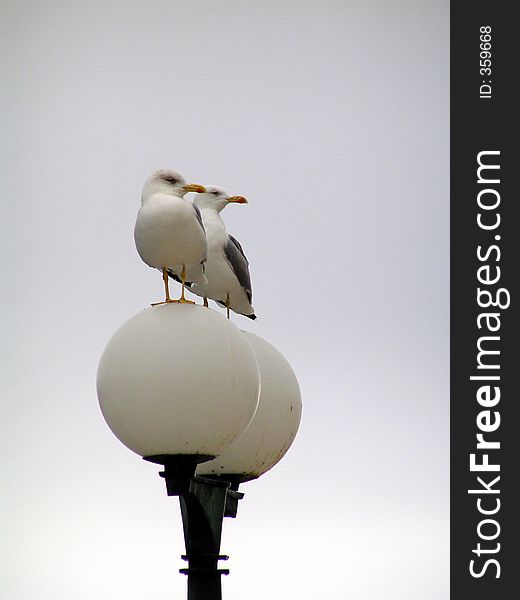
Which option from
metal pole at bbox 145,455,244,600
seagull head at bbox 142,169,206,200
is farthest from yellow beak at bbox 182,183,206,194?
metal pole at bbox 145,455,244,600

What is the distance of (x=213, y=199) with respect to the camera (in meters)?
6.25

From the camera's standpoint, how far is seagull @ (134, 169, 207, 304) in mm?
5277

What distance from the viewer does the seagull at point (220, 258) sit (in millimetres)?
6227

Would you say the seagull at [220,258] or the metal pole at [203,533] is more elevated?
the seagull at [220,258]

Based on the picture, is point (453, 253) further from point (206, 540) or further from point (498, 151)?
point (206, 540)

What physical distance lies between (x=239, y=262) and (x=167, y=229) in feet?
3.74

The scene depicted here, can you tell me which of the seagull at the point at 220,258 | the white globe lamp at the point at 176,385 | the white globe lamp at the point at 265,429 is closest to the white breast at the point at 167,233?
the white globe lamp at the point at 176,385

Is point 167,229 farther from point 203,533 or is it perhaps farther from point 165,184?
point 203,533

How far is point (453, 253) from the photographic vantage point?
392 inches

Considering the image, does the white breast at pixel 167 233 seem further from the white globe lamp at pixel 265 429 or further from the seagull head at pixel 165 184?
the white globe lamp at pixel 265 429

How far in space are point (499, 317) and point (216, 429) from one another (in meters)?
5.31

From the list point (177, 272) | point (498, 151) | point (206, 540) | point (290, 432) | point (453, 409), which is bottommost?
point (206, 540)

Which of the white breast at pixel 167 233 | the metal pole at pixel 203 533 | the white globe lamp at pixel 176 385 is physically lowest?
the metal pole at pixel 203 533

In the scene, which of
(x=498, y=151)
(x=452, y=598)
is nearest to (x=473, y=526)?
(x=452, y=598)
